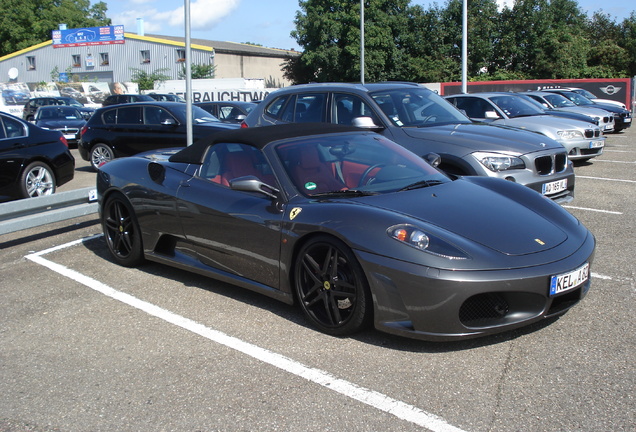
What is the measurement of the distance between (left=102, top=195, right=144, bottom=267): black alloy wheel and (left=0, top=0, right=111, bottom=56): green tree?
241 feet

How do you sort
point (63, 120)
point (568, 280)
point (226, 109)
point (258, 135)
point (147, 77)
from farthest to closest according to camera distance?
point (147, 77) < point (63, 120) < point (226, 109) < point (258, 135) < point (568, 280)

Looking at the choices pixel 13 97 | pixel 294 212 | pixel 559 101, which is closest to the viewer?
pixel 294 212

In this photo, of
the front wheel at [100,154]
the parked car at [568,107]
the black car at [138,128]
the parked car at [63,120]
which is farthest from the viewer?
the parked car at [63,120]

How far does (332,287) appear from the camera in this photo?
4012 millimetres

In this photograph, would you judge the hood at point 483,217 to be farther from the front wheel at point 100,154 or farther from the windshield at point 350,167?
the front wheel at point 100,154

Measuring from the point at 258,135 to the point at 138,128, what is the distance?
28.4 feet

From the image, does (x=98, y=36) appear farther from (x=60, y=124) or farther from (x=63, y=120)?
(x=60, y=124)

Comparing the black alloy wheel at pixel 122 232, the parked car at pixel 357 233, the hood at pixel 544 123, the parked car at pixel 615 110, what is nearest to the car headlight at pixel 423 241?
the parked car at pixel 357 233

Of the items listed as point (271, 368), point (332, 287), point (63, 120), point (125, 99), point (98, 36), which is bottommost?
point (271, 368)

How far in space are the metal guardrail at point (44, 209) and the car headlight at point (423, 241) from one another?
441cm

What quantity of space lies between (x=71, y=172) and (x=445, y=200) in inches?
287

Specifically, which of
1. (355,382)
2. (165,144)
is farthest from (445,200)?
(165,144)

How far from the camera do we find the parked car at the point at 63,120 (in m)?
19.5

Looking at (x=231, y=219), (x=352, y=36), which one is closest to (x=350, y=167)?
(x=231, y=219)
